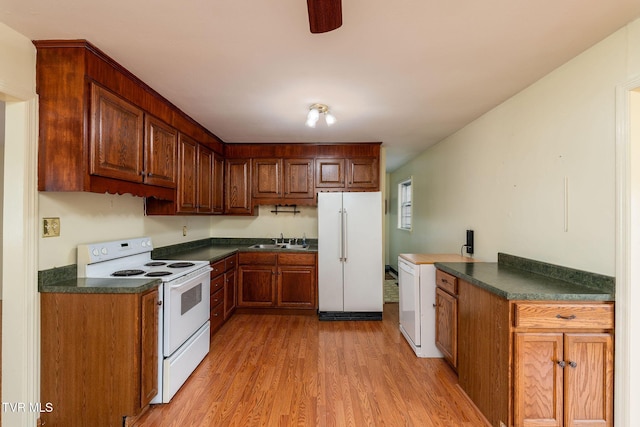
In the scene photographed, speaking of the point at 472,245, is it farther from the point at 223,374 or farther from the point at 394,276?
the point at 394,276

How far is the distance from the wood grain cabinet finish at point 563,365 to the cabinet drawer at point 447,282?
0.73 meters

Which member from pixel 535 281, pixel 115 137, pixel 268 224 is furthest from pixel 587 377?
pixel 268 224

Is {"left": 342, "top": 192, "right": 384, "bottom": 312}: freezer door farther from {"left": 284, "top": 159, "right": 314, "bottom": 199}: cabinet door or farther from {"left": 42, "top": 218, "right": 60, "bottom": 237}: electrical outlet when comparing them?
{"left": 42, "top": 218, "right": 60, "bottom": 237}: electrical outlet

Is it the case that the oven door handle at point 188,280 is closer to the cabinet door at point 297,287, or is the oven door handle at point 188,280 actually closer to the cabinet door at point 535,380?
the cabinet door at point 297,287

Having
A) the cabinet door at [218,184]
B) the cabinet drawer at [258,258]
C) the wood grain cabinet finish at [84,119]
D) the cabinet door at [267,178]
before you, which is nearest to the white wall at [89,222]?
the wood grain cabinet finish at [84,119]

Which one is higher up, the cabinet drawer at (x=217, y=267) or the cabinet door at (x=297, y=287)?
the cabinet drawer at (x=217, y=267)

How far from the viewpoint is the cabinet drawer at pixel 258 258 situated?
3938mm

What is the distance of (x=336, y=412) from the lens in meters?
2.05

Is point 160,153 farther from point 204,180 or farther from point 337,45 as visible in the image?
point 337,45

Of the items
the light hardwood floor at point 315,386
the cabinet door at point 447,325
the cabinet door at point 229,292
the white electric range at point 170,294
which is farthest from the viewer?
the cabinet door at point 229,292

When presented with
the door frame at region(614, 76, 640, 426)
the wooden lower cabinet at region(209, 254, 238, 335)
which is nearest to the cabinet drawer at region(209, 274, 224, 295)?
the wooden lower cabinet at region(209, 254, 238, 335)

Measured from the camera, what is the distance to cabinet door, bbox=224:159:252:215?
421cm

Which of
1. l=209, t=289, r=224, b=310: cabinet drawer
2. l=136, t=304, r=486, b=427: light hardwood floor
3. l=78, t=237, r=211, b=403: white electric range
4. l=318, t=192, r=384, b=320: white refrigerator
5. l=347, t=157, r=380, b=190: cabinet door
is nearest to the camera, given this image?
l=136, t=304, r=486, b=427: light hardwood floor

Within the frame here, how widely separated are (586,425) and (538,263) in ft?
3.22
